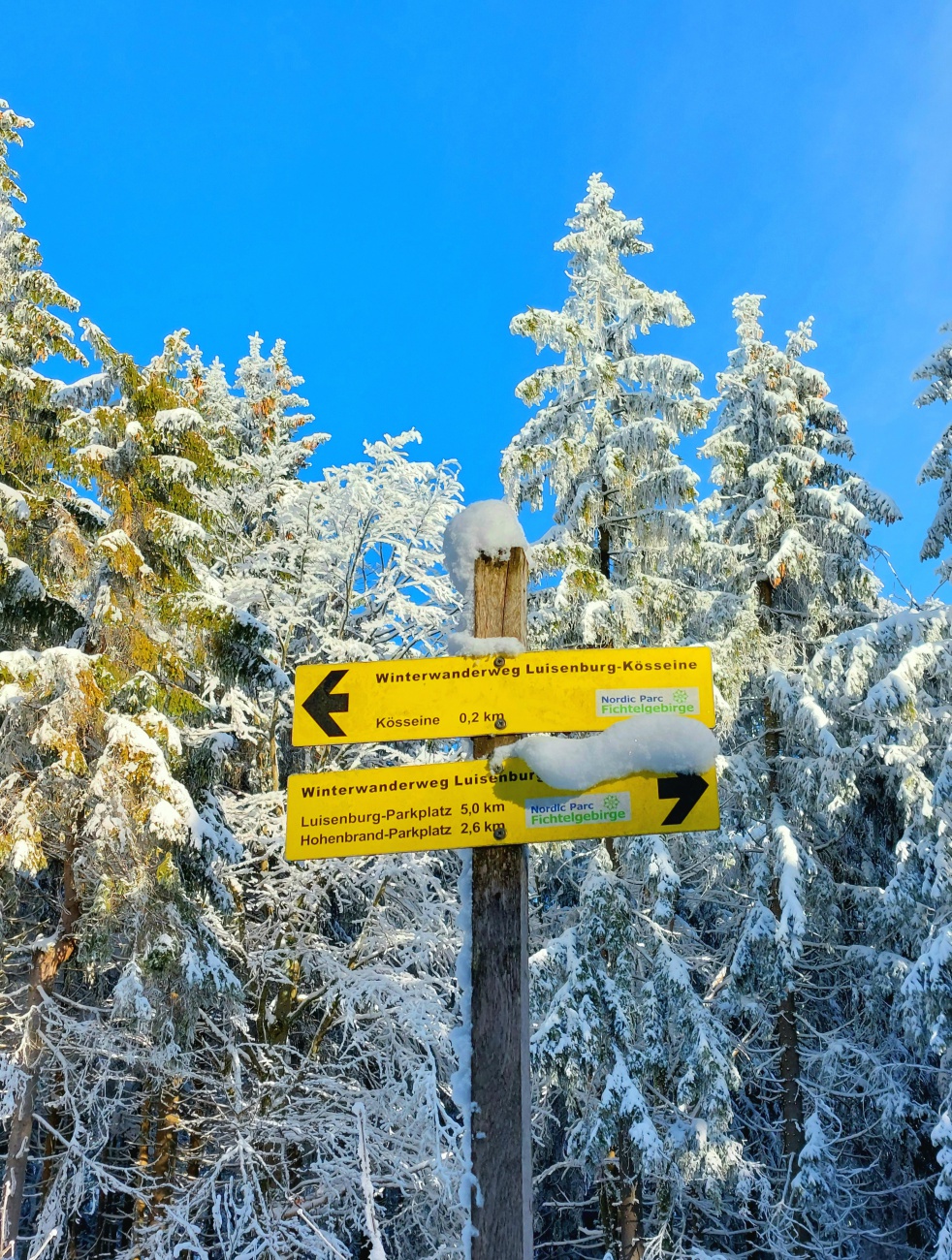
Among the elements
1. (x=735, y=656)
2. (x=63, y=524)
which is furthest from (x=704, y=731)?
(x=735, y=656)

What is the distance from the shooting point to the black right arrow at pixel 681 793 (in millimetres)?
2809

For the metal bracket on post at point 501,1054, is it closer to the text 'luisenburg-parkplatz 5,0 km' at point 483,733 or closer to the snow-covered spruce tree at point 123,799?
the text 'luisenburg-parkplatz 5,0 km' at point 483,733

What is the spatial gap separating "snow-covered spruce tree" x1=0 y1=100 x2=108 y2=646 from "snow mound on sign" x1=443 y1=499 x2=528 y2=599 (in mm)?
8100

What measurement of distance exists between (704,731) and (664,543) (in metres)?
9.92

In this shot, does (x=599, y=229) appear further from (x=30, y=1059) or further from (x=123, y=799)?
(x=30, y=1059)

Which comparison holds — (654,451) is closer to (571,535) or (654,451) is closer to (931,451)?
(571,535)

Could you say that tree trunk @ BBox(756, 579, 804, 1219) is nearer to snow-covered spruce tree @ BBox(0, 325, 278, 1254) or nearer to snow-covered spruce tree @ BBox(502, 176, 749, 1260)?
snow-covered spruce tree @ BBox(502, 176, 749, 1260)

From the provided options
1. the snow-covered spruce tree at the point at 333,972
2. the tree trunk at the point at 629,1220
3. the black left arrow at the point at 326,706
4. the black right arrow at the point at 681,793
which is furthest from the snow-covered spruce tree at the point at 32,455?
the tree trunk at the point at 629,1220

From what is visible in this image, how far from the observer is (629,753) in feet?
9.16

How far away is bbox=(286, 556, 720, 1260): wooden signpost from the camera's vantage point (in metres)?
2.67

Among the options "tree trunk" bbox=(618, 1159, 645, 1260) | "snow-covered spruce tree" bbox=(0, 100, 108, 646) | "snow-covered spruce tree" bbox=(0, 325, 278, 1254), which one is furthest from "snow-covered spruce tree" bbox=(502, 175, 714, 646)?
"tree trunk" bbox=(618, 1159, 645, 1260)

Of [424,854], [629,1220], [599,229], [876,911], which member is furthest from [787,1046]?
[599,229]

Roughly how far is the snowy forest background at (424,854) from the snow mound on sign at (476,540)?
629 cm

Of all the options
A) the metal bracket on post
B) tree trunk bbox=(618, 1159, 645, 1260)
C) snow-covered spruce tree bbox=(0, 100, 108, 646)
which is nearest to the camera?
the metal bracket on post
